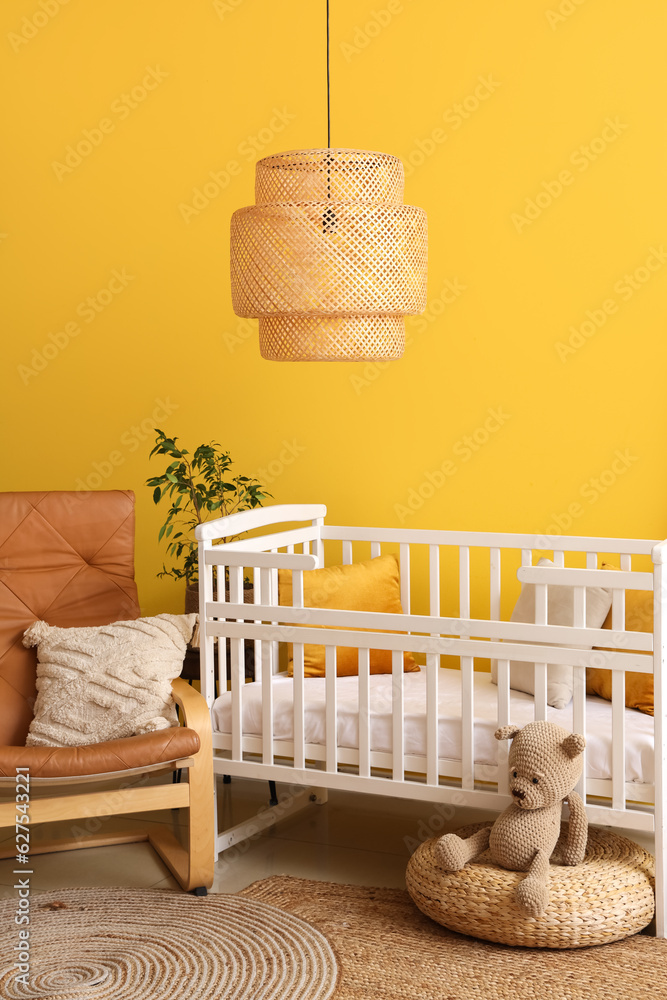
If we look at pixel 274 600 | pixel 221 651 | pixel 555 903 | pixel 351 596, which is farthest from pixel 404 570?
pixel 555 903

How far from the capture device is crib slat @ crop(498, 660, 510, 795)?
2180mm

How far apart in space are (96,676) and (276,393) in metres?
1.26

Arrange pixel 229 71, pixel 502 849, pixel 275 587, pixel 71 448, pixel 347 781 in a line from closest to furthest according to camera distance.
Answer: pixel 502 849 < pixel 347 781 < pixel 275 587 < pixel 229 71 < pixel 71 448

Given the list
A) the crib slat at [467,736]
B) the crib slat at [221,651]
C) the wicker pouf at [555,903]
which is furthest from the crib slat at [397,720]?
the crib slat at [221,651]

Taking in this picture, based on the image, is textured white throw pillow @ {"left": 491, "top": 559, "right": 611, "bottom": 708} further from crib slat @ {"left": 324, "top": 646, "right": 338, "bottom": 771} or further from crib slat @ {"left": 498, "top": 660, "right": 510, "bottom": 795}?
crib slat @ {"left": 324, "top": 646, "right": 338, "bottom": 771}

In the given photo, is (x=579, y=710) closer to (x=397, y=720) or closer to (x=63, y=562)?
(x=397, y=720)

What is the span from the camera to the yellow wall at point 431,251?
113 inches

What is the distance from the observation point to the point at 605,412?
2.91m

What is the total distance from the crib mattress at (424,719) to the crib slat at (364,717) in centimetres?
3

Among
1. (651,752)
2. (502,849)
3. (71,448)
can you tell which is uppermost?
(71,448)

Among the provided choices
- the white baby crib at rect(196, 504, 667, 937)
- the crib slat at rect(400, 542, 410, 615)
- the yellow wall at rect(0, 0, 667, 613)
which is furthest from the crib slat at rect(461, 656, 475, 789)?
the yellow wall at rect(0, 0, 667, 613)

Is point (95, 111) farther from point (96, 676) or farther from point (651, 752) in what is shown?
point (651, 752)

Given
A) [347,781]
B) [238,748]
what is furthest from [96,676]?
[347,781]

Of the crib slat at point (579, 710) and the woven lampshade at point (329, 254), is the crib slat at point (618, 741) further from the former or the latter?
the woven lampshade at point (329, 254)
